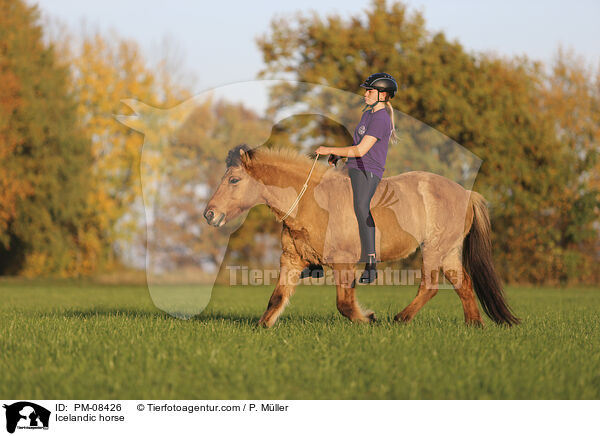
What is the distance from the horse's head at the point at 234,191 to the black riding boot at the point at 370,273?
5.63 ft

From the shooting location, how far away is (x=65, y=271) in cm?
3153

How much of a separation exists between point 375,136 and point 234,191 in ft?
6.11

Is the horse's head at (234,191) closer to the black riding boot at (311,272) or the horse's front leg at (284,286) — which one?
the horse's front leg at (284,286)

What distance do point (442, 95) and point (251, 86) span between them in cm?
1846

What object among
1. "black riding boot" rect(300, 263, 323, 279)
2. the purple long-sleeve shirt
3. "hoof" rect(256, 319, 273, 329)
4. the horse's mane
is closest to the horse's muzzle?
the horse's mane

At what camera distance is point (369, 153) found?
7148mm

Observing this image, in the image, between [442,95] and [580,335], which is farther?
[442,95]

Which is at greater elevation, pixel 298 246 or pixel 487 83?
pixel 487 83

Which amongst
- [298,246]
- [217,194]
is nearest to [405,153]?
[298,246]

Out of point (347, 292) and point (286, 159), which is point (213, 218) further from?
point (347, 292)

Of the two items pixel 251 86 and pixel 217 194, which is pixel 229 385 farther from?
pixel 251 86
